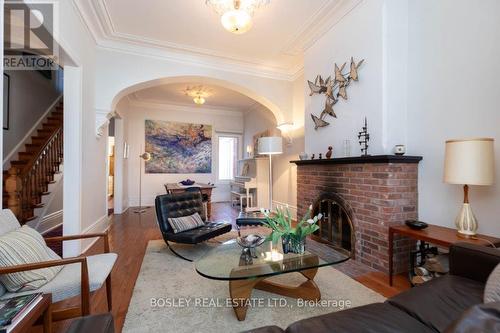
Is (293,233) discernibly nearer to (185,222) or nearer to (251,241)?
(251,241)

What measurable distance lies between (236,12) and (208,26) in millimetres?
1132

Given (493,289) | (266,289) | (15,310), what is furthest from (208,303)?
(493,289)

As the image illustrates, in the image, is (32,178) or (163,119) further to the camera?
(163,119)

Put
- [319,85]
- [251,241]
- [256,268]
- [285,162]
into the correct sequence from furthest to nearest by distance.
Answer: [285,162]
[319,85]
[251,241]
[256,268]

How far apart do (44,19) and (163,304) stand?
2.87 metres

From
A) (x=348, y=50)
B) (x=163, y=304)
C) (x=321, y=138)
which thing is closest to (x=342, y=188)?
(x=321, y=138)

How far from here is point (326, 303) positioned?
2.04m

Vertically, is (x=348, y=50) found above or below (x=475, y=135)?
above

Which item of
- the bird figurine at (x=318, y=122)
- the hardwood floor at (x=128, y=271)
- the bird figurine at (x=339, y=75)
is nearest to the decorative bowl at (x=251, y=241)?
the hardwood floor at (x=128, y=271)

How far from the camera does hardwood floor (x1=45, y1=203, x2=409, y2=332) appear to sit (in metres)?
2.02

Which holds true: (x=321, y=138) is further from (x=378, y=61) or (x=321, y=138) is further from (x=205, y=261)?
(x=205, y=261)

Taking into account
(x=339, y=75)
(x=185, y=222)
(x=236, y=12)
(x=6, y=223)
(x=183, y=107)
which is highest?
(x=183, y=107)

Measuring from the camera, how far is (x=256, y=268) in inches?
70.8

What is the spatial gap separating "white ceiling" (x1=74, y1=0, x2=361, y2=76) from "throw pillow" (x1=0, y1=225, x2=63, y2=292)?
9.18 feet
